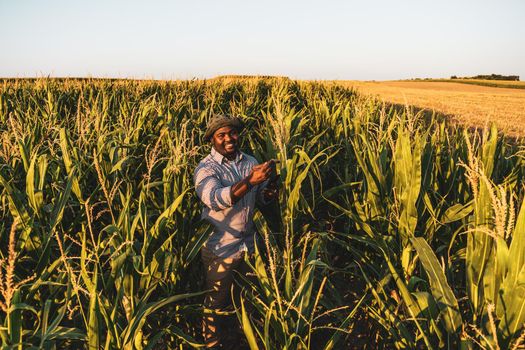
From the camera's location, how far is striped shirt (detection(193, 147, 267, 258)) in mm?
2434

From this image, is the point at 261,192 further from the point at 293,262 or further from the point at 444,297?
the point at 444,297

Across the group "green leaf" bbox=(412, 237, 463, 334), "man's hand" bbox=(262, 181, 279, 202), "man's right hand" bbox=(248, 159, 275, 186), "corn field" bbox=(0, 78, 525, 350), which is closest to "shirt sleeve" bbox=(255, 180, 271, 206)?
"man's hand" bbox=(262, 181, 279, 202)

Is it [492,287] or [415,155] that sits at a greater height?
[415,155]

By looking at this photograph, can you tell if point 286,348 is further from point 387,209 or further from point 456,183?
point 456,183

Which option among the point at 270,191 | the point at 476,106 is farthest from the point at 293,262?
the point at 476,106

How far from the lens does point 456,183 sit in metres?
2.90

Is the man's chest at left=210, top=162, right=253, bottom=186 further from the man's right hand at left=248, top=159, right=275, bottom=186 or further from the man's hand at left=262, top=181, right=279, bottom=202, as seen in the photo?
the man's right hand at left=248, top=159, right=275, bottom=186

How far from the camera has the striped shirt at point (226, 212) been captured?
2.43 metres

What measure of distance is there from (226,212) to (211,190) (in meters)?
0.25

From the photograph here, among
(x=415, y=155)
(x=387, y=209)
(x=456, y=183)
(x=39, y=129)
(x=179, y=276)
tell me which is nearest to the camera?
(x=179, y=276)

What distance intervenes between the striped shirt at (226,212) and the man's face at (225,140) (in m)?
0.04

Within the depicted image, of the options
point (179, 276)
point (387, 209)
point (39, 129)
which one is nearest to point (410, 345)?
point (387, 209)

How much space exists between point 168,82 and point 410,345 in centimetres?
1087

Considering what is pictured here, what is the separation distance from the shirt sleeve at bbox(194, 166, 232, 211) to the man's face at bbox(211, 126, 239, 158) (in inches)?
7.4
